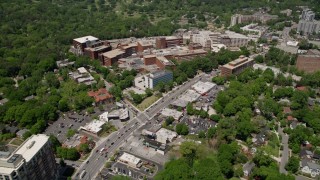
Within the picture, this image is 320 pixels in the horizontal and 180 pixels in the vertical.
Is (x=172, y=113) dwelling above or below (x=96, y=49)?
below

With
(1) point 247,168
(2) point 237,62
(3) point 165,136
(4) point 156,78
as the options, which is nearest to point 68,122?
(3) point 165,136

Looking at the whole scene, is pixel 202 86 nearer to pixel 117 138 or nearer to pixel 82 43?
pixel 117 138

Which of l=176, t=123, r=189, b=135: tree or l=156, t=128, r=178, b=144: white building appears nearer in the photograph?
l=156, t=128, r=178, b=144: white building

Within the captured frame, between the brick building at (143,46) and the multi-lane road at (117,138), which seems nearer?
the multi-lane road at (117,138)

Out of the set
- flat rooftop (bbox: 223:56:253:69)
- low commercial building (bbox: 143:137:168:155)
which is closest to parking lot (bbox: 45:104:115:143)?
low commercial building (bbox: 143:137:168:155)

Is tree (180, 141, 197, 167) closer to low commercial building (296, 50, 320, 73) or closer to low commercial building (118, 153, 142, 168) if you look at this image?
low commercial building (118, 153, 142, 168)

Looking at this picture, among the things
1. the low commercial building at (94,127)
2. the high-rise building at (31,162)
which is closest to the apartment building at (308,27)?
the low commercial building at (94,127)

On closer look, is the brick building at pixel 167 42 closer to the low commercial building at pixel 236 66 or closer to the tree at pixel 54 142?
the low commercial building at pixel 236 66
